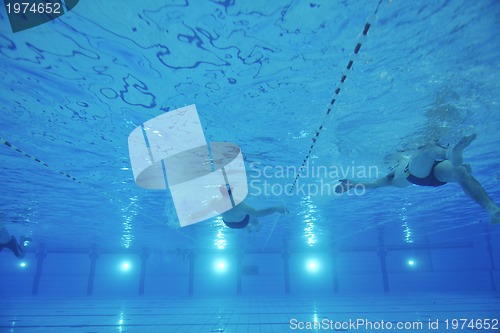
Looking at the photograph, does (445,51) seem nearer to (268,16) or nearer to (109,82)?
(268,16)

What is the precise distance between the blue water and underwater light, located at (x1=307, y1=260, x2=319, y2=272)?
21051 mm

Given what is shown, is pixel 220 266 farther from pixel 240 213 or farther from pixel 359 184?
pixel 359 184

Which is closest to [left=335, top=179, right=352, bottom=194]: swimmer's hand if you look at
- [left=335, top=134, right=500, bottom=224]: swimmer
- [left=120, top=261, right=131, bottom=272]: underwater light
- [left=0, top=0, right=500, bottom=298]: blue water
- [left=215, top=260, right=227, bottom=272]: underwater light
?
[left=335, top=134, right=500, bottom=224]: swimmer

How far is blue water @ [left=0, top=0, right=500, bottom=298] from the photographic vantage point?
151 inches

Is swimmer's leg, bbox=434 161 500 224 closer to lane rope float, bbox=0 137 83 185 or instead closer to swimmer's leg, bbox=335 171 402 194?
swimmer's leg, bbox=335 171 402 194

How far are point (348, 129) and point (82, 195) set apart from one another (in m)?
11.4

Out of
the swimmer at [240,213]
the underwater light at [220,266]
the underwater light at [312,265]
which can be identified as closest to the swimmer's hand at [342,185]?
the swimmer at [240,213]

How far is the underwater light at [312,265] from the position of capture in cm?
2897

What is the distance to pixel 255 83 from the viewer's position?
508cm

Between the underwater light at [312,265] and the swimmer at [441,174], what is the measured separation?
24074 millimetres

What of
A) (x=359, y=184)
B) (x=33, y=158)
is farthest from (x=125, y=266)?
(x=359, y=184)

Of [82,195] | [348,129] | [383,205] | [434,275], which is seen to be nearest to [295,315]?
[383,205]

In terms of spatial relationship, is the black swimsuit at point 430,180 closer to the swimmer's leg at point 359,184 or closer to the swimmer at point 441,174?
the swimmer at point 441,174

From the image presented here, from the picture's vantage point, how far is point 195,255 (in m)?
29.4
